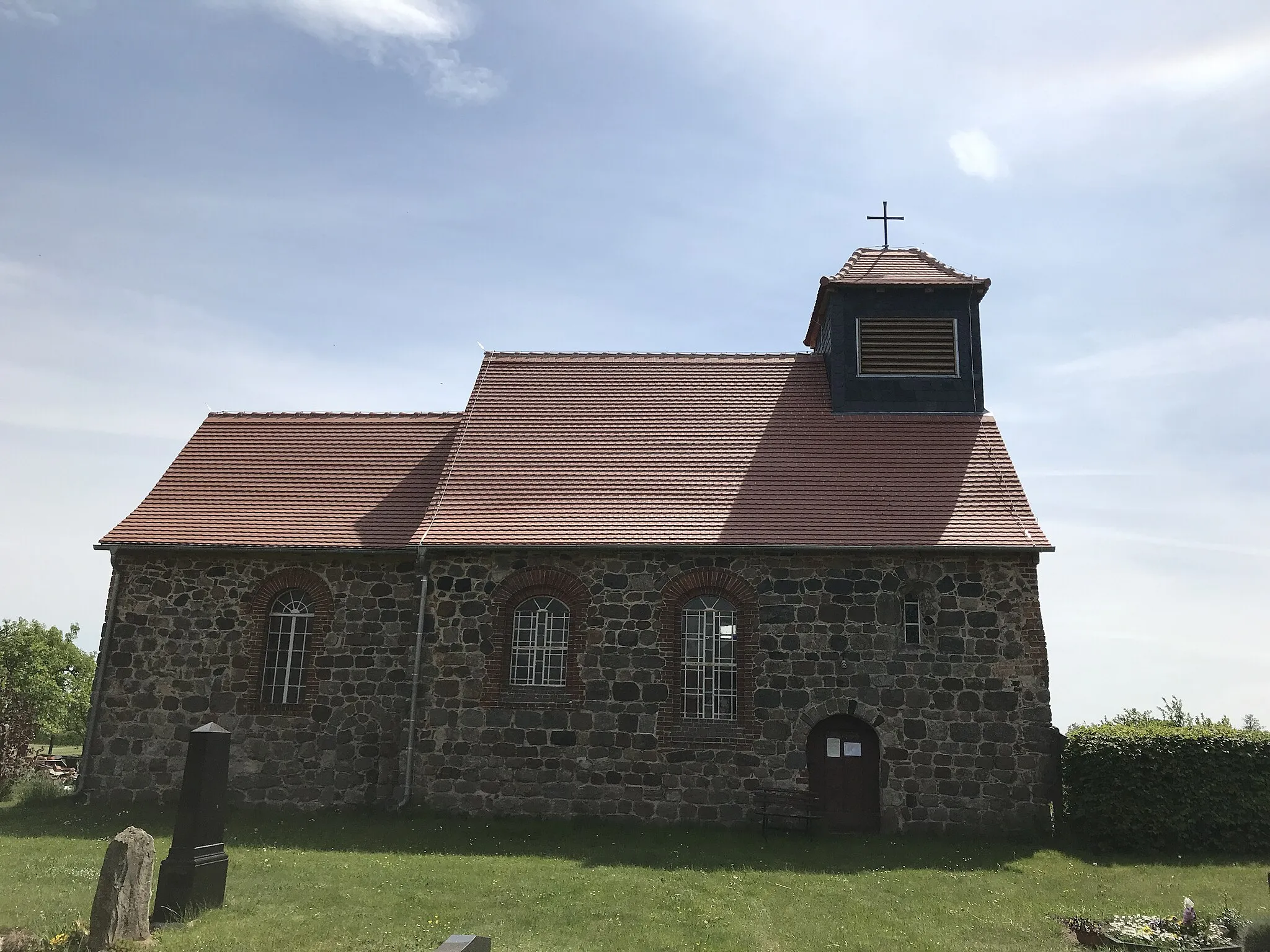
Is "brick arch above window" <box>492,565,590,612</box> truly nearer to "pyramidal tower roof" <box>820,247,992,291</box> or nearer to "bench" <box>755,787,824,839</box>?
"bench" <box>755,787,824,839</box>

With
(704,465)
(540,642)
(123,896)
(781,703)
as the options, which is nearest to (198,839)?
(123,896)

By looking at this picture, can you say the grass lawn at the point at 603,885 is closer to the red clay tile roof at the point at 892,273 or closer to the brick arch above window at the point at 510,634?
the brick arch above window at the point at 510,634

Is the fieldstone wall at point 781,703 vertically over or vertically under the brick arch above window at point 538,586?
under

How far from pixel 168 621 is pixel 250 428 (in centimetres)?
475

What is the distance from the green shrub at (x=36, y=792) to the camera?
52.5 ft

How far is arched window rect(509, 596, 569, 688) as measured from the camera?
590 inches

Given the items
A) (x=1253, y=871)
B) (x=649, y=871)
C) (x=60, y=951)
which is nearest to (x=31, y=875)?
(x=60, y=951)

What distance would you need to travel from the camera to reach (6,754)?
17.4 meters

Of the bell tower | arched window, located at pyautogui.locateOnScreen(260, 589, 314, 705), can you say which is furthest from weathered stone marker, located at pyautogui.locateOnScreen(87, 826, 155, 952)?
the bell tower

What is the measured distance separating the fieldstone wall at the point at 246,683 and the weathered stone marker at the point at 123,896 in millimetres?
6501

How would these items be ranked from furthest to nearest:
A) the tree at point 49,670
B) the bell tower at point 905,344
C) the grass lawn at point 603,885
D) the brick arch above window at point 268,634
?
the tree at point 49,670 → the bell tower at point 905,344 → the brick arch above window at point 268,634 → the grass lawn at point 603,885

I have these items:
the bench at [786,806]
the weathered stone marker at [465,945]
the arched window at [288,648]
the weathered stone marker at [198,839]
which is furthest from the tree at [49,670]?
the weathered stone marker at [465,945]

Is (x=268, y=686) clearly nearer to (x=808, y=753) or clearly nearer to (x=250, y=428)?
(x=250, y=428)

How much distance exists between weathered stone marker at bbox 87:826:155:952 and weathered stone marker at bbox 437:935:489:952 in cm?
413
